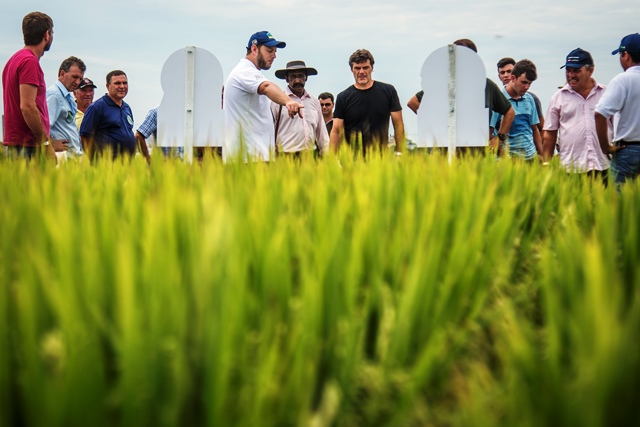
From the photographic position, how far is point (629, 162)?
5.88 m

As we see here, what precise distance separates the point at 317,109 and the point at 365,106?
96 cm

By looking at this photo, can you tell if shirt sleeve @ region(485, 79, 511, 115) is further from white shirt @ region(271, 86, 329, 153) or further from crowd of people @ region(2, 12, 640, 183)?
white shirt @ region(271, 86, 329, 153)

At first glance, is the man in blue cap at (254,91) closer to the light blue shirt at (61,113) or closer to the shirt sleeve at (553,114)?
the light blue shirt at (61,113)

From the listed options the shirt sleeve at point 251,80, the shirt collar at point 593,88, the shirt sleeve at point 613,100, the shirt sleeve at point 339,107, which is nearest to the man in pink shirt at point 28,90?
the shirt sleeve at point 251,80

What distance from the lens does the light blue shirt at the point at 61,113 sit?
666 cm

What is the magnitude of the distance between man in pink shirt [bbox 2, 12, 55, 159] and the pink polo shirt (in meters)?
4.50

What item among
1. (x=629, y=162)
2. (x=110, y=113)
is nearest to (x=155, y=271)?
(x=629, y=162)

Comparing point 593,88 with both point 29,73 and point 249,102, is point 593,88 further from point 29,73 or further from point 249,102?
point 29,73

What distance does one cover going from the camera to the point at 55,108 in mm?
6691

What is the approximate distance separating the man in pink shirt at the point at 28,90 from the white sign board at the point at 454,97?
3.89 meters

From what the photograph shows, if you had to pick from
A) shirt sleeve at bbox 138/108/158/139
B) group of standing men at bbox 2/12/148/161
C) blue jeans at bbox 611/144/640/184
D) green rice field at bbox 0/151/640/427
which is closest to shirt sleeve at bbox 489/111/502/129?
blue jeans at bbox 611/144/640/184

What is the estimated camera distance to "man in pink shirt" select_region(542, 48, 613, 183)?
A: 6570 millimetres

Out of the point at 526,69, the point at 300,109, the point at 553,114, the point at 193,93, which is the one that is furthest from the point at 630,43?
the point at 193,93

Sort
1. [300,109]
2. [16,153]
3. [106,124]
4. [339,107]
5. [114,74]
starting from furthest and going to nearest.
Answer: [114,74] → [339,107] → [106,124] → [300,109] → [16,153]
